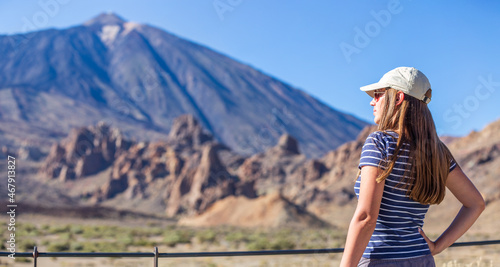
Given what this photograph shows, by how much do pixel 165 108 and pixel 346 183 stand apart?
479ft

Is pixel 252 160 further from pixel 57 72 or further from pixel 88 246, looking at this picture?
pixel 57 72

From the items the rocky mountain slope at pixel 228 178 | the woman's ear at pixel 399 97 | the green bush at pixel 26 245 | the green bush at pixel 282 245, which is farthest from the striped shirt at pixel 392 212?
the rocky mountain slope at pixel 228 178

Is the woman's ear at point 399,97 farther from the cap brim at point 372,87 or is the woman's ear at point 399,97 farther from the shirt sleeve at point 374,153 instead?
the shirt sleeve at point 374,153

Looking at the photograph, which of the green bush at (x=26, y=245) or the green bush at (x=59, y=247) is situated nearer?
the green bush at (x=26, y=245)

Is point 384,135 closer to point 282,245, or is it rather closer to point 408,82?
point 408,82

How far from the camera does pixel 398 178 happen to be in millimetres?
1986

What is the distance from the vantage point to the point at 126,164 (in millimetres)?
67250

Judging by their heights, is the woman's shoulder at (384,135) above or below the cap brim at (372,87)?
below

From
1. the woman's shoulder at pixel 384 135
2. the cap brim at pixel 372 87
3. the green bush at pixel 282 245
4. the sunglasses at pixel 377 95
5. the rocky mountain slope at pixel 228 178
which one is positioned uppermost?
the rocky mountain slope at pixel 228 178

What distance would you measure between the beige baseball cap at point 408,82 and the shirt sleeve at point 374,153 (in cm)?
24

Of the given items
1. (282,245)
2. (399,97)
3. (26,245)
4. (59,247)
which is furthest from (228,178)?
(399,97)

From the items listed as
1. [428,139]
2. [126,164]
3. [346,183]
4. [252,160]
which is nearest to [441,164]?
[428,139]

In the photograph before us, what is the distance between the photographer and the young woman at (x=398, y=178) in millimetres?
1898

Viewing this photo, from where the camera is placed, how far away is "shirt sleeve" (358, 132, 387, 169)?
6.33 feet
